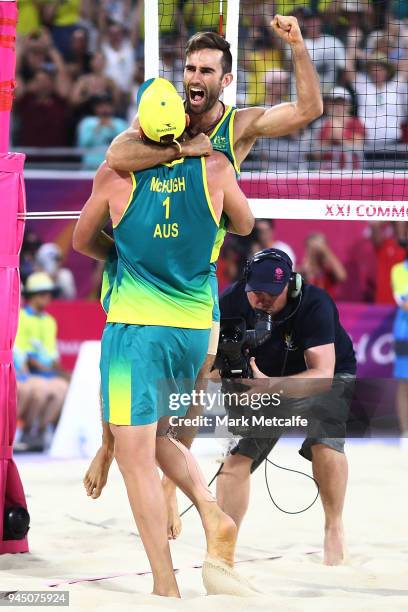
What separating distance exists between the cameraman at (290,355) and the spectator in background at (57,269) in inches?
225

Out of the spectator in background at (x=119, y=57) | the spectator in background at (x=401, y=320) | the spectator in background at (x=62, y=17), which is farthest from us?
the spectator in background at (x=62, y=17)

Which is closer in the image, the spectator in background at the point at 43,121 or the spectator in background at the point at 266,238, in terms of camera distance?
the spectator in background at the point at 266,238

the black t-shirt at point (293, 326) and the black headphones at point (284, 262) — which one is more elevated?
the black headphones at point (284, 262)

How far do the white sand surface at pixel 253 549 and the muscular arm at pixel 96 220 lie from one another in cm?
140

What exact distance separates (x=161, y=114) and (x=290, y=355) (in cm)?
174

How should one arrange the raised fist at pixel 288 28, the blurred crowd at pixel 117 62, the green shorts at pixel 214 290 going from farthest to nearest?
the blurred crowd at pixel 117 62 < the green shorts at pixel 214 290 < the raised fist at pixel 288 28

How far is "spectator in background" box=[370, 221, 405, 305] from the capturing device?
10328 mm

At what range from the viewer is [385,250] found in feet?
34.0

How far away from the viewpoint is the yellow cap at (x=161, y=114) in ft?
12.7

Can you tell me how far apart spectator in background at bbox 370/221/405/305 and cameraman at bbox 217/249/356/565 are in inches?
206

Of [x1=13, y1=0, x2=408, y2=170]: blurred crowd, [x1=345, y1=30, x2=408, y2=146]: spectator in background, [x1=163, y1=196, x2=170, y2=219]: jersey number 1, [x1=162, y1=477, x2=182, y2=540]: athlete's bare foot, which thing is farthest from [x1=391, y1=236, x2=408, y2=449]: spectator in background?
[x1=163, y1=196, x2=170, y2=219]: jersey number 1

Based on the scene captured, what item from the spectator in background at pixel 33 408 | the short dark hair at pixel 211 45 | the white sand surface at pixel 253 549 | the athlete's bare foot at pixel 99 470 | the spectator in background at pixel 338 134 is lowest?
the spectator in background at pixel 33 408

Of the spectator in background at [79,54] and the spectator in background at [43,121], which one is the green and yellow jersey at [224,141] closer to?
the spectator in background at [43,121]

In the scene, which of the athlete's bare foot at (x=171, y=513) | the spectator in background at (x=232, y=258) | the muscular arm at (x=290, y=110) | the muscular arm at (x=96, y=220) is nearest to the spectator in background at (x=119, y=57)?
the spectator in background at (x=232, y=258)
